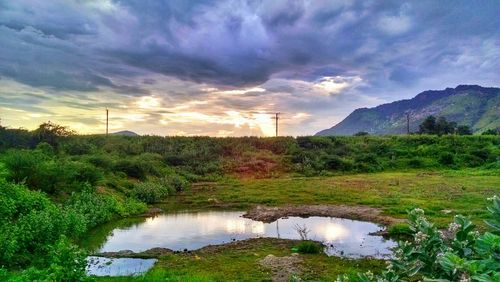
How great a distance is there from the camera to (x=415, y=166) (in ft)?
168

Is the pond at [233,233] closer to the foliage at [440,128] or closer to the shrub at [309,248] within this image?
the shrub at [309,248]

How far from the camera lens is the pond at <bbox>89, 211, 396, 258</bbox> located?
17938 mm

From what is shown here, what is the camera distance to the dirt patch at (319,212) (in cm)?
2381

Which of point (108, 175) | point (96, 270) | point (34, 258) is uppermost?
point (108, 175)

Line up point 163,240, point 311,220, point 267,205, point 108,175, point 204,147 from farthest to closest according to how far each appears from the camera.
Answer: point 204,147 < point 108,175 < point 267,205 < point 311,220 < point 163,240

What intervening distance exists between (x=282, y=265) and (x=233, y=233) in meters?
6.47

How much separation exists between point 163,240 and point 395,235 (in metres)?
11.0

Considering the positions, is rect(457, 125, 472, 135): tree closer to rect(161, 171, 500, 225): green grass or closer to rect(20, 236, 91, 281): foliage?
rect(161, 171, 500, 225): green grass

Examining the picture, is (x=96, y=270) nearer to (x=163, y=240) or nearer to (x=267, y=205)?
(x=163, y=240)

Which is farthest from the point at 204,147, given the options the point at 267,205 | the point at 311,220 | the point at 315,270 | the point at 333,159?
the point at 315,270

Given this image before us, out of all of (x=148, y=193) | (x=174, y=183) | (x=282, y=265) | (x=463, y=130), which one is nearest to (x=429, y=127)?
(x=463, y=130)

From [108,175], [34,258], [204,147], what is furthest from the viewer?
[204,147]

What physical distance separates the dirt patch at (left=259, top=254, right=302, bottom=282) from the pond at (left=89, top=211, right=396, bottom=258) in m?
2.45

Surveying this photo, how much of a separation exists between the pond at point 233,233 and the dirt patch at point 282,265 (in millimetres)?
2455
